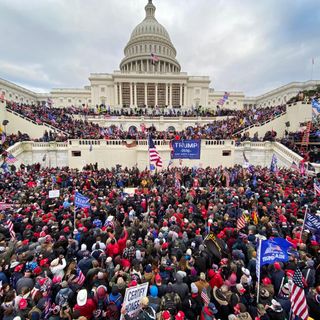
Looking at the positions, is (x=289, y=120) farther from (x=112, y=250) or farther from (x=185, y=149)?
(x=112, y=250)

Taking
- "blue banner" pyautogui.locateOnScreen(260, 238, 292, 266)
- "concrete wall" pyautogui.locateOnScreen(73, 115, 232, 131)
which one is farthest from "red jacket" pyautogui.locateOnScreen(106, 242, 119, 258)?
"concrete wall" pyautogui.locateOnScreen(73, 115, 232, 131)

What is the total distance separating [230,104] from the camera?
75812 millimetres

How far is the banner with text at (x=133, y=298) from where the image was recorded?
368 centimetres

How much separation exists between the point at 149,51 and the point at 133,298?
83557 mm

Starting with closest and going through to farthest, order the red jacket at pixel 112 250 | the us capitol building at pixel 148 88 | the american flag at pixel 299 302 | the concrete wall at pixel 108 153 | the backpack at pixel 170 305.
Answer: the american flag at pixel 299 302 < the backpack at pixel 170 305 < the red jacket at pixel 112 250 < the concrete wall at pixel 108 153 < the us capitol building at pixel 148 88

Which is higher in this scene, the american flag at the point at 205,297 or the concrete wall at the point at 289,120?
the concrete wall at the point at 289,120

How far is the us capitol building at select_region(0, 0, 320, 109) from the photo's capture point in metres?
58.7

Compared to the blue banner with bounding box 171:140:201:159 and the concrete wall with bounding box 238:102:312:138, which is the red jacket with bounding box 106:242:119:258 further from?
the concrete wall with bounding box 238:102:312:138

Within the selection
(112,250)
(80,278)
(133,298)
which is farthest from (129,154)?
(133,298)

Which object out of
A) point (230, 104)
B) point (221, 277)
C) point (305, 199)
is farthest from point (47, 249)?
point (230, 104)

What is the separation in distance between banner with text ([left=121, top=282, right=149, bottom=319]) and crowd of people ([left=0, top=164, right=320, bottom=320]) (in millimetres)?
93

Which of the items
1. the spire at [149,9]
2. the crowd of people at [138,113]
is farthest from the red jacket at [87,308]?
the spire at [149,9]

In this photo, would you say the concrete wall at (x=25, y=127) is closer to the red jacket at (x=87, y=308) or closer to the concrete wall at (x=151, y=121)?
the concrete wall at (x=151, y=121)

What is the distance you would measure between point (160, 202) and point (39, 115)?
92.1 ft
